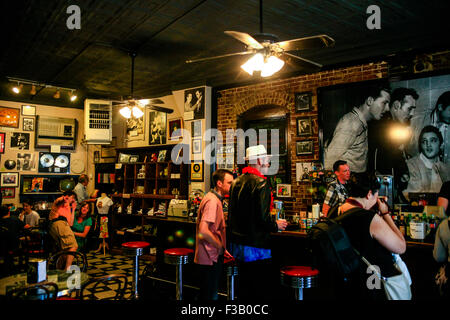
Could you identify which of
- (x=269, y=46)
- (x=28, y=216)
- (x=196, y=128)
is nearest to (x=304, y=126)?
(x=196, y=128)

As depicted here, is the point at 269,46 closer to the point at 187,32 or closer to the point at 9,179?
the point at 187,32

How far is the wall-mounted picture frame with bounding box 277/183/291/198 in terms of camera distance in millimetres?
6152

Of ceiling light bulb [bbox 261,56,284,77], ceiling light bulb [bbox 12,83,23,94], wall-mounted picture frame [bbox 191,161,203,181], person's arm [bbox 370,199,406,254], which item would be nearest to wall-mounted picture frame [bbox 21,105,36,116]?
ceiling light bulb [bbox 12,83,23,94]

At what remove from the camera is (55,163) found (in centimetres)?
980

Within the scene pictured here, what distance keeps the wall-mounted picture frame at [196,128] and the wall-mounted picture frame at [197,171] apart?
0.62 meters

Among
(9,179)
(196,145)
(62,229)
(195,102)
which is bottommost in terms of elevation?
(62,229)

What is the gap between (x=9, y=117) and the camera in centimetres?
909

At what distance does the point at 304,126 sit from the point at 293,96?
61 centimetres

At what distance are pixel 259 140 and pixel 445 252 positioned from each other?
429 centimetres

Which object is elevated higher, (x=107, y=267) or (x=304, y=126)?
(x=304, y=126)

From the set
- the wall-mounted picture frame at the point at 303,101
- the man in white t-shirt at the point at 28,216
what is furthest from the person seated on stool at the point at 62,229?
the wall-mounted picture frame at the point at 303,101

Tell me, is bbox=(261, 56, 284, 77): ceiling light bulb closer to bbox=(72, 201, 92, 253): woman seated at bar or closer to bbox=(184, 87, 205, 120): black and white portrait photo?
bbox=(184, 87, 205, 120): black and white portrait photo

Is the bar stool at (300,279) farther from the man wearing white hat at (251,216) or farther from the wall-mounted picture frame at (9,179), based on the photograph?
the wall-mounted picture frame at (9,179)
